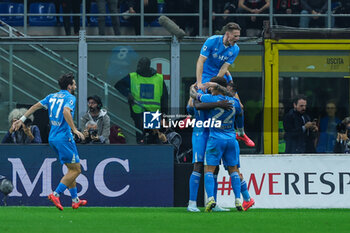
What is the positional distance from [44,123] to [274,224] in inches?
221

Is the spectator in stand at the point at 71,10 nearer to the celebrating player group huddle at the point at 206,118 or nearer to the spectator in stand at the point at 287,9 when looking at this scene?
the spectator in stand at the point at 287,9

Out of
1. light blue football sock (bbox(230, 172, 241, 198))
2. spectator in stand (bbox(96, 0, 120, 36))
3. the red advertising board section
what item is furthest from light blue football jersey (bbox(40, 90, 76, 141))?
spectator in stand (bbox(96, 0, 120, 36))

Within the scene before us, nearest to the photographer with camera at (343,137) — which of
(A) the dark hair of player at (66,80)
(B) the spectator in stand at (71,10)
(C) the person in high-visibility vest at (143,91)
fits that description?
(C) the person in high-visibility vest at (143,91)

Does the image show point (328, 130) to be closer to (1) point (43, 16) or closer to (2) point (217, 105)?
(2) point (217, 105)

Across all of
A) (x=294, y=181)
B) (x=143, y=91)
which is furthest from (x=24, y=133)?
(x=294, y=181)

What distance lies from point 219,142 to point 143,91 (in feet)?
9.45

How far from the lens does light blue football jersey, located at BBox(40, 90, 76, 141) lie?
39.8 ft

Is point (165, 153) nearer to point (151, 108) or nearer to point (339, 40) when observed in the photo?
point (151, 108)

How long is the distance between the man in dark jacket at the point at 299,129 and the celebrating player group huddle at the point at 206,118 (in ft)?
4.21

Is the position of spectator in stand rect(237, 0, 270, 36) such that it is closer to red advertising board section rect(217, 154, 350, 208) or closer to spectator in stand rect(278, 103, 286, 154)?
spectator in stand rect(278, 103, 286, 154)

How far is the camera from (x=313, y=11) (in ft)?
60.1

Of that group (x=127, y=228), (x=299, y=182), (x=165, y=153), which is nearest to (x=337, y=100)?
(x=299, y=182)

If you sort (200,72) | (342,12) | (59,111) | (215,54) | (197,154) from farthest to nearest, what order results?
(342,12) < (215,54) < (200,72) < (59,111) < (197,154)

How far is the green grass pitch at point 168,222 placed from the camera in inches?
360
